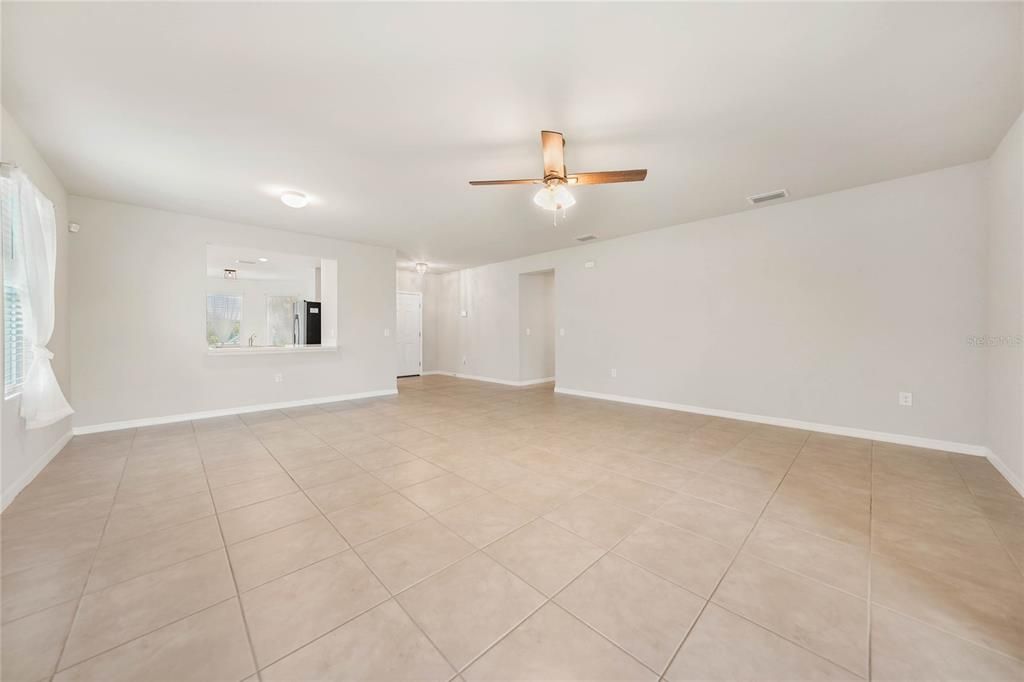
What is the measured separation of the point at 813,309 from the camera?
13.2ft

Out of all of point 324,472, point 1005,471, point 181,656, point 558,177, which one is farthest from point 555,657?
point 1005,471

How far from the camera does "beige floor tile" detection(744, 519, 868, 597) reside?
1.62m

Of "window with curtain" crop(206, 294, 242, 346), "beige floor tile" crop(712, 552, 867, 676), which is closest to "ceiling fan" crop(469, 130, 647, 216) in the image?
"beige floor tile" crop(712, 552, 867, 676)

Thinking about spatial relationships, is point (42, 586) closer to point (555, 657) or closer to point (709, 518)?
point (555, 657)

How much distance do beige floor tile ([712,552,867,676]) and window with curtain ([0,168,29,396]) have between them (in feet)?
14.6

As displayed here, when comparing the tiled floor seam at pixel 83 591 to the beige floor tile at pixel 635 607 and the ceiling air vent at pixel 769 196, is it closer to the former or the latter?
the beige floor tile at pixel 635 607

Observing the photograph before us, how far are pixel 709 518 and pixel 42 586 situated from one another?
10.7 feet

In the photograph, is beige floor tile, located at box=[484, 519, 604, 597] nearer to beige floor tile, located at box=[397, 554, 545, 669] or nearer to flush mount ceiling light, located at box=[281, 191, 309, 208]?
beige floor tile, located at box=[397, 554, 545, 669]

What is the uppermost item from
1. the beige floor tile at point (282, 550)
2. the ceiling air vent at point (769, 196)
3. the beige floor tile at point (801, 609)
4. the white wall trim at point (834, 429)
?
the ceiling air vent at point (769, 196)

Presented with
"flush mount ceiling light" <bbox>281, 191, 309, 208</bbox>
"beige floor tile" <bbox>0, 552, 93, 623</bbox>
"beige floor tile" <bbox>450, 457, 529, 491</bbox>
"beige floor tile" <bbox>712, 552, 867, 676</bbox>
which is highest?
"flush mount ceiling light" <bbox>281, 191, 309, 208</bbox>

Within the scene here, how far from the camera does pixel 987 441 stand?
3.16 meters

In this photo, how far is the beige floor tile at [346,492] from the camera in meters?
2.34

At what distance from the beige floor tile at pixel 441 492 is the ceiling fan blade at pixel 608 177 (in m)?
2.42

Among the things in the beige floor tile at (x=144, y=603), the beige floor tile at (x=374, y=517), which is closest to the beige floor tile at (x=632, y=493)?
the beige floor tile at (x=374, y=517)
